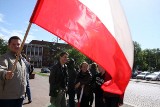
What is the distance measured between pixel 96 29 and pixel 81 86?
4455mm

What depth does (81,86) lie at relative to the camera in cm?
830

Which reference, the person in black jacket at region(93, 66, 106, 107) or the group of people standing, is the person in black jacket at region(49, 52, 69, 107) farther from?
the person in black jacket at region(93, 66, 106, 107)

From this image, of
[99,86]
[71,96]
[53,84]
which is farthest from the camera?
[71,96]

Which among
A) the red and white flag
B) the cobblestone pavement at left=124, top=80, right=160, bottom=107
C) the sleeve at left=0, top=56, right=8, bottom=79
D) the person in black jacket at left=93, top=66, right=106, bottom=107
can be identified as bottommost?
the cobblestone pavement at left=124, top=80, right=160, bottom=107

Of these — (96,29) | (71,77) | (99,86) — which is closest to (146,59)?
(71,77)

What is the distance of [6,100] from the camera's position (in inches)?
179

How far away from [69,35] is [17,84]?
4.17 feet

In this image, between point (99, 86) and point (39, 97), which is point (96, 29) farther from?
point (39, 97)

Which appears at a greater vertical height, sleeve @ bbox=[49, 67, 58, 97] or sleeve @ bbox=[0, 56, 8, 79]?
sleeve @ bbox=[0, 56, 8, 79]

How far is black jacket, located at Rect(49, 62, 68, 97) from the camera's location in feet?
21.7

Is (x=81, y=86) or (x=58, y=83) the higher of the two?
(x=58, y=83)

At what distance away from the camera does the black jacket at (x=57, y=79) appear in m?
6.62

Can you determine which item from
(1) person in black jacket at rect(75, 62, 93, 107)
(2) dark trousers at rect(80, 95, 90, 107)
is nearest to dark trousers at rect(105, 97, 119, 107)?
(1) person in black jacket at rect(75, 62, 93, 107)

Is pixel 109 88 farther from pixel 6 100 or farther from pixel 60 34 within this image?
pixel 6 100
